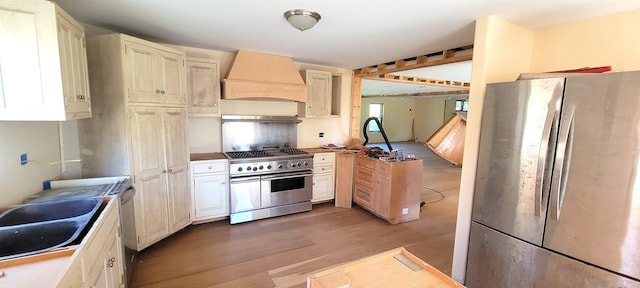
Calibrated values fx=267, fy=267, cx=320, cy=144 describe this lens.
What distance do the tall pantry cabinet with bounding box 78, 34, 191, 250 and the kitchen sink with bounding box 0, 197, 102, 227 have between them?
73cm

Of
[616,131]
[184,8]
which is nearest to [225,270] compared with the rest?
[184,8]

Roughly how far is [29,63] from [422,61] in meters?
3.72

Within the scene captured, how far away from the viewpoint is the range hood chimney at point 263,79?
3557 mm

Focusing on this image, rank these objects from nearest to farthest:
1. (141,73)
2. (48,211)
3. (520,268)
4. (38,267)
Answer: (38,267) → (48,211) → (520,268) → (141,73)

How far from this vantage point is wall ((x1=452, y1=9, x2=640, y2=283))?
1.97 meters

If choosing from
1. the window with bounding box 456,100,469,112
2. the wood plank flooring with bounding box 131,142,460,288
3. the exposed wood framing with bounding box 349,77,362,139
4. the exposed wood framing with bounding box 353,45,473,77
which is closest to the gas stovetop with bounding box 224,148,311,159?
the wood plank flooring with bounding box 131,142,460,288

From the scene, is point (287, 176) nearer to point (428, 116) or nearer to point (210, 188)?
point (210, 188)

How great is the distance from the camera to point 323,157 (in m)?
4.26

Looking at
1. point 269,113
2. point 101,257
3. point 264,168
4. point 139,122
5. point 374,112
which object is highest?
point 374,112

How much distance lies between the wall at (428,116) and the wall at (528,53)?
11.2 m

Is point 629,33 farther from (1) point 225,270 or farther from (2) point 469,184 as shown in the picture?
(1) point 225,270

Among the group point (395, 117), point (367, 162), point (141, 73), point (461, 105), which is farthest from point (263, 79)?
point (461, 105)

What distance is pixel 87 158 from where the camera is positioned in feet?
8.75

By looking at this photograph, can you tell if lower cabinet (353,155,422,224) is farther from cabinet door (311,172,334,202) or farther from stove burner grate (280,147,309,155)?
stove burner grate (280,147,309,155)
